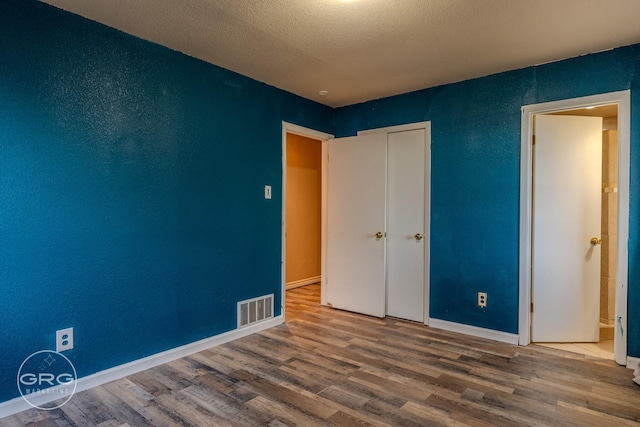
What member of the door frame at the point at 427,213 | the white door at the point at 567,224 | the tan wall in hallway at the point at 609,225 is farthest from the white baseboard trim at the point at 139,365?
the tan wall in hallway at the point at 609,225

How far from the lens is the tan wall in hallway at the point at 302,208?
5.36 m

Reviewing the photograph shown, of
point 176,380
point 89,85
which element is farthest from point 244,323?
point 89,85

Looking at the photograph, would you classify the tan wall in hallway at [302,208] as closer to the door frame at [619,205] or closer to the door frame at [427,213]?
the door frame at [427,213]

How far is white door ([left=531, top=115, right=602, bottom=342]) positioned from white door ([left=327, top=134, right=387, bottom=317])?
144cm

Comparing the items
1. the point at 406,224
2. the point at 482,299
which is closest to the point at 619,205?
the point at 482,299

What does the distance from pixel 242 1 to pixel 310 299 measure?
3.50 meters

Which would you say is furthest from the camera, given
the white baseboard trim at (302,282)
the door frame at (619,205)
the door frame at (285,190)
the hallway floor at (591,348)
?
the white baseboard trim at (302,282)

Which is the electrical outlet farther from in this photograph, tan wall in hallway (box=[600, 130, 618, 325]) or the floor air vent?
the floor air vent

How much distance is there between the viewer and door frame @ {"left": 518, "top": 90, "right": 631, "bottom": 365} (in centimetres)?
271

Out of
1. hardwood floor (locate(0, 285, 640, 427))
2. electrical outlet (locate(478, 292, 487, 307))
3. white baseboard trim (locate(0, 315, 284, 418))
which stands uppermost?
electrical outlet (locate(478, 292, 487, 307))

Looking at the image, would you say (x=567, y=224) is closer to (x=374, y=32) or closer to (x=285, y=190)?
(x=374, y=32)

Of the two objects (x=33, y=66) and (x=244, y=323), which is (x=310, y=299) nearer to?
(x=244, y=323)

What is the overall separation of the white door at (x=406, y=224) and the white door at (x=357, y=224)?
0.11 metres

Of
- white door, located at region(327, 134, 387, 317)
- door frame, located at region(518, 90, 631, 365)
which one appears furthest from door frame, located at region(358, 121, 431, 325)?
door frame, located at region(518, 90, 631, 365)
